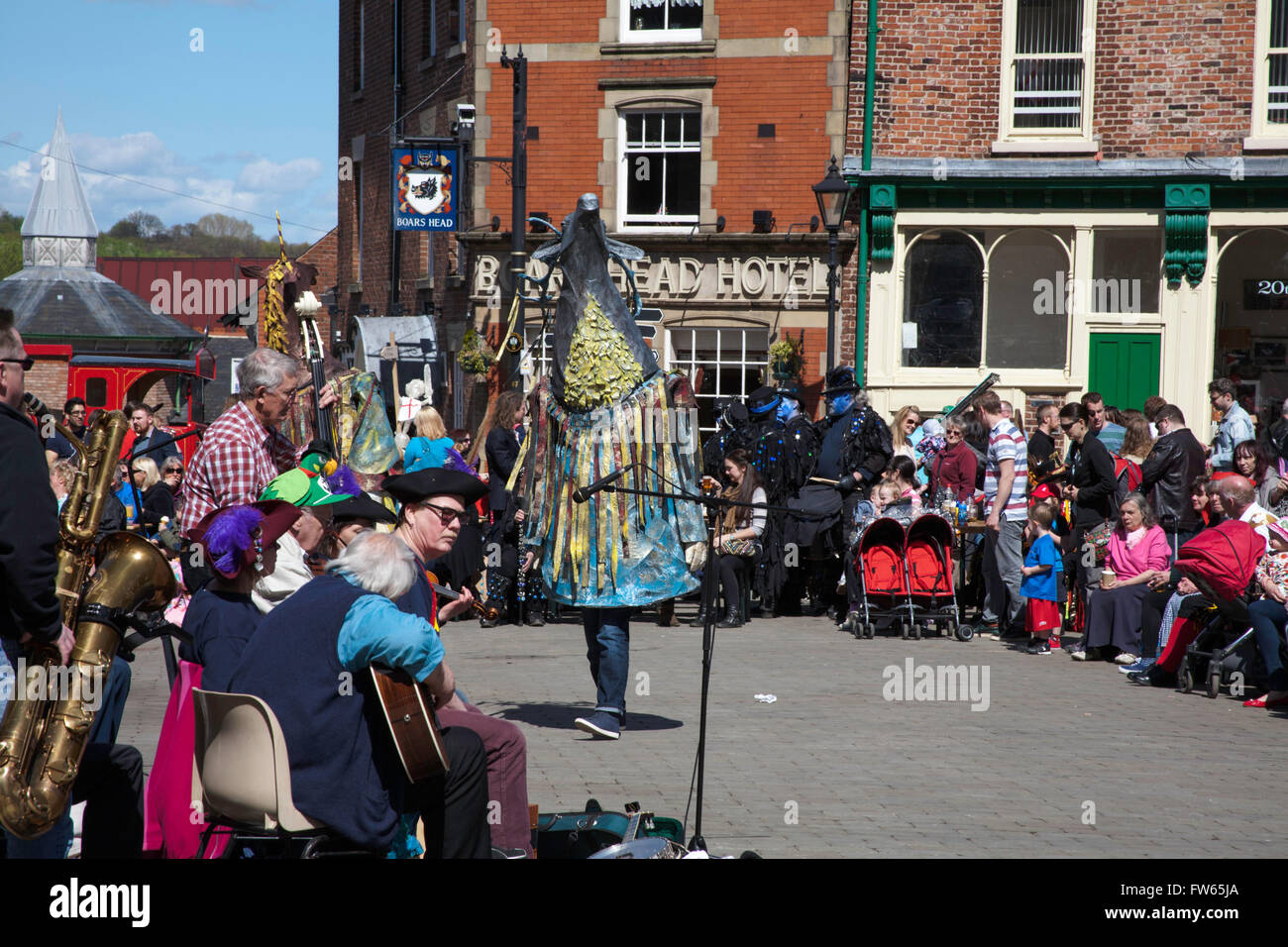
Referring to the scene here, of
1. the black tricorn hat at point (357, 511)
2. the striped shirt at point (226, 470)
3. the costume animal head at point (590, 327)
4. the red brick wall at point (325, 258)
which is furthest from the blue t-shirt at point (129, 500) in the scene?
the red brick wall at point (325, 258)

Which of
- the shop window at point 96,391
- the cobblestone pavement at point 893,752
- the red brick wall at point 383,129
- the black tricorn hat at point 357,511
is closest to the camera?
the black tricorn hat at point 357,511

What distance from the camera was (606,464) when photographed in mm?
8102

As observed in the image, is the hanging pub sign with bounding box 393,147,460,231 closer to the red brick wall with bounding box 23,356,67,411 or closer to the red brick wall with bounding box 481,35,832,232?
the red brick wall with bounding box 481,35,832,232

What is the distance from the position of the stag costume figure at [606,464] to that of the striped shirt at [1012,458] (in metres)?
5.21

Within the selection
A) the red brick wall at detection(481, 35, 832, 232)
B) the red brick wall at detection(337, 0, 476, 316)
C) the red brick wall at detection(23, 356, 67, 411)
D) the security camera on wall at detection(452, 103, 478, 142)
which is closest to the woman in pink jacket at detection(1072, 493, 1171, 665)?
the red brick wall at detection(481, 35, 832, 232)

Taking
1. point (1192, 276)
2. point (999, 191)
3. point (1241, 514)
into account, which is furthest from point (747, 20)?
point (1241, 514)

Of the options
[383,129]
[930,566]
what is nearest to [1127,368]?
[930,566]

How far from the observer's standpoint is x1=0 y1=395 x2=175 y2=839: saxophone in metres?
4.68

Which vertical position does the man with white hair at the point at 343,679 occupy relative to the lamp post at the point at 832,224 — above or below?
below

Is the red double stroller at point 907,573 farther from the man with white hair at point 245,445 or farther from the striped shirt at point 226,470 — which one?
the striped shirt at point 226,470

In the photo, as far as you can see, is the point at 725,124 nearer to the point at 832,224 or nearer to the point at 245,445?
the point at 832,224

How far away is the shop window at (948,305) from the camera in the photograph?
65.9 ft

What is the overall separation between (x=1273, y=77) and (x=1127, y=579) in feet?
36.1
